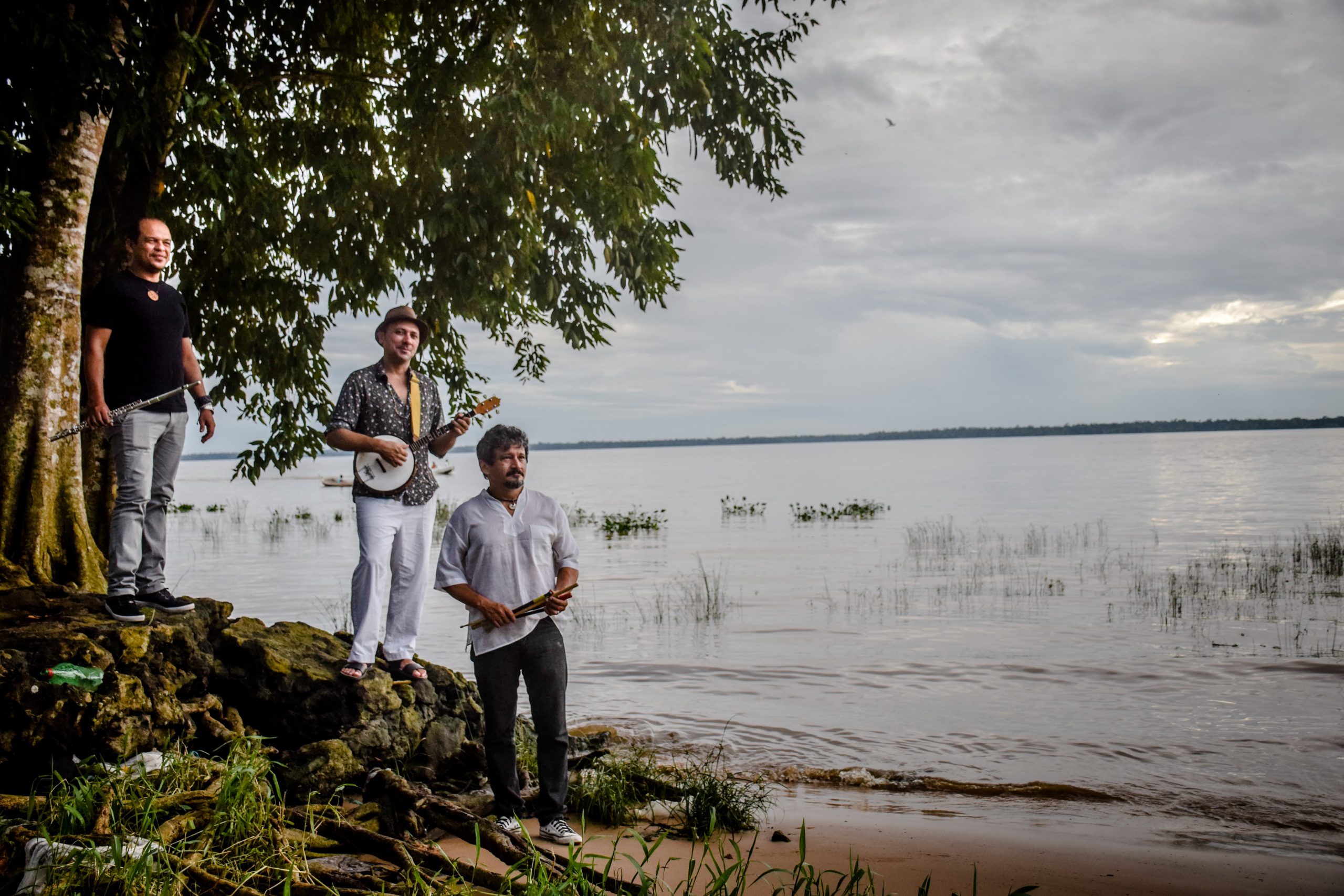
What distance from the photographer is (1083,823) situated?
6723mm

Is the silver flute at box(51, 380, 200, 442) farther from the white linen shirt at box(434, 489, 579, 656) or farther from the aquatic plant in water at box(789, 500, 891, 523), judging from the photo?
the aquatic plant in water at box(789, 500, 891, 523)

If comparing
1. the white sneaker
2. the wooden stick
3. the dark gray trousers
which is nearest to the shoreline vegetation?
the white sneaker

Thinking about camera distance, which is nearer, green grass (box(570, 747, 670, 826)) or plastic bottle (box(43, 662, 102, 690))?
plastic bottle (box(43, 662, 102, 690))

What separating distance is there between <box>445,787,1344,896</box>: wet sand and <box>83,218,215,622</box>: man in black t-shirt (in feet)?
8.77

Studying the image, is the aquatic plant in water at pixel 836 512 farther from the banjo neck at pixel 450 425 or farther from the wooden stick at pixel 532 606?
the wooden stick at pixel 532 606

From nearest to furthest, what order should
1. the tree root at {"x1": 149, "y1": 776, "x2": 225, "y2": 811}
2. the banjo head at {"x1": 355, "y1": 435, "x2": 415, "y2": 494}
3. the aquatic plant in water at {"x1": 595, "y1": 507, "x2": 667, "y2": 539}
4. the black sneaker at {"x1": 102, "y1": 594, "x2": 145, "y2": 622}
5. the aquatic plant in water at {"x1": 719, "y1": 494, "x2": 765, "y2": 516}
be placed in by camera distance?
the tree root at {"x1": 149, "y1": 776, "x2": 225, "y2": 811}, the black sneaker at {"x1": 102, "y1": 594, "x2": 145, "y2": 622}, the banjo head at {"x1": 355, "y1": 435, "x2": 415, "y2": 494}, the aquatic plant in water at {"x1": 595, "y1": 507, "x2": 667, "y2": 539}, the aquatic plant in water at {"x1": 719, "y1": 494, "x2": 765, "y2": 516}

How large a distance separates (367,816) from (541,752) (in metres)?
0.92

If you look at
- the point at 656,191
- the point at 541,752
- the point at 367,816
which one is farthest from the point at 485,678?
the point at 656,191

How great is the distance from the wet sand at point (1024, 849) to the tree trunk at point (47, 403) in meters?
4.26

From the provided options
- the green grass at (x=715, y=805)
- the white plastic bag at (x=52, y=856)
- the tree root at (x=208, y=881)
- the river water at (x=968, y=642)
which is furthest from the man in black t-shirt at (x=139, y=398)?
the river water at (x=968, y=642)

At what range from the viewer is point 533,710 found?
4.99m

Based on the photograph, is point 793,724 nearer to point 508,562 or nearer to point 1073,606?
point 508,562

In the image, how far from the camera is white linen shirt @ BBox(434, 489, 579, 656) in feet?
16.2

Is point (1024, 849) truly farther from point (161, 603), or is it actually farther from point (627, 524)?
point (627, 524)
